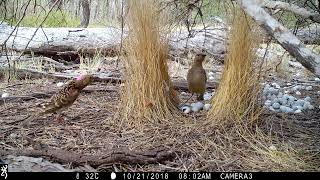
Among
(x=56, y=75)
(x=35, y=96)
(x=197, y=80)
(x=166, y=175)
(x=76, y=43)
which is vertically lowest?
(x=166, y=175)

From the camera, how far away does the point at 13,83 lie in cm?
486

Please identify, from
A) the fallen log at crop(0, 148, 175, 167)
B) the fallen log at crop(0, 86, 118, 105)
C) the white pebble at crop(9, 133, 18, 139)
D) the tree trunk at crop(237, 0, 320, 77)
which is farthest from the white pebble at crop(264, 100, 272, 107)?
the white pebble at crop(9, 133, 18, 139)

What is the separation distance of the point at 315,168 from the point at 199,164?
25.9 inches

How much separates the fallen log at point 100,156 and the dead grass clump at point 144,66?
0.68 m

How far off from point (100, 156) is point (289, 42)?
3.93ft

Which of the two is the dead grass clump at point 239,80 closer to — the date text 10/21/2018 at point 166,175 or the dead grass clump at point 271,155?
the dead grass clump at point 271,155

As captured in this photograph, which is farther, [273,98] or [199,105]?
[273,98]

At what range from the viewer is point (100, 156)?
247cm

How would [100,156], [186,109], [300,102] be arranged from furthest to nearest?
[300,102] < [186,109] < [100,156]

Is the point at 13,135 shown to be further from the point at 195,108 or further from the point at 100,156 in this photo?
the point at 195,108

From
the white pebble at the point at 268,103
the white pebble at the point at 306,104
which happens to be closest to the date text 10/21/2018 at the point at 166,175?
the white pebble at the point at 268,103

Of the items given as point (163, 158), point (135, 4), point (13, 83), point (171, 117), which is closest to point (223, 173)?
point (163, 158)

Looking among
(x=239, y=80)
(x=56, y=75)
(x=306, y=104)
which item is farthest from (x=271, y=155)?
(x=56, y=75)

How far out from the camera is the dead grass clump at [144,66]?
3.18m
